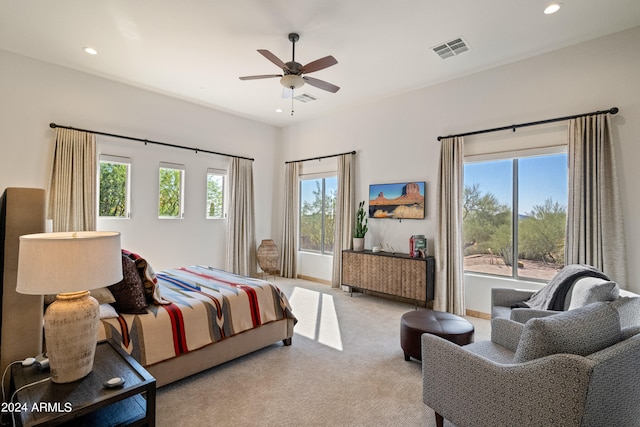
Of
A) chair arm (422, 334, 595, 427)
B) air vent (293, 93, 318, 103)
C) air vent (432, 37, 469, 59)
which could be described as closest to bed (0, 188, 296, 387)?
chair arm (422, 334, 595, 427)

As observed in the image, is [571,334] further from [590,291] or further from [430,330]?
[430,330]

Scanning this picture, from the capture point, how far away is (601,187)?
3254mm

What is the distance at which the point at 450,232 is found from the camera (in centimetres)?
434

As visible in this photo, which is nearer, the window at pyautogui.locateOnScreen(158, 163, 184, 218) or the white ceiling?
the white ceiling

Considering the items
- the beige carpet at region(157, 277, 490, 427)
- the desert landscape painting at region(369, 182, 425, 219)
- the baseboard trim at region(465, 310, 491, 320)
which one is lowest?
the beige carpet at region(157, 277, 490, 427)

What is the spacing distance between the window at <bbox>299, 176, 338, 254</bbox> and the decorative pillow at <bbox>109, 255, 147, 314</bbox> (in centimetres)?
416

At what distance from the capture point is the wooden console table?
14.4 ft

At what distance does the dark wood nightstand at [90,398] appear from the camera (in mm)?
1289

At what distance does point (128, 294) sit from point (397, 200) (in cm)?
397

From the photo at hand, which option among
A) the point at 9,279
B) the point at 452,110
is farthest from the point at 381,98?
the point at 9,279

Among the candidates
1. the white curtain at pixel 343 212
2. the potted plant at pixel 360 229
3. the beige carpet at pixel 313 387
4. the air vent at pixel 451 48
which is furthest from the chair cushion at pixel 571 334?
the white curtain at pixel 343 212

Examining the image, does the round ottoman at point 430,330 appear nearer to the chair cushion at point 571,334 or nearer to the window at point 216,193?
the chair cushion at point 571,334

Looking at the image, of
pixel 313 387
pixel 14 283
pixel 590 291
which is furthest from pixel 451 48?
pixel 14 283

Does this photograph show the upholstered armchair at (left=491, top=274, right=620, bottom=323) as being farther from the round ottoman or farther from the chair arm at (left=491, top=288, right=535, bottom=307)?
the round ottoman
